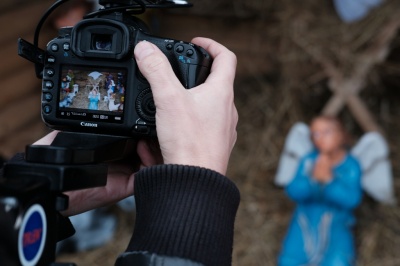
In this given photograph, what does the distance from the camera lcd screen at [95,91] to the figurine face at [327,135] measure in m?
1.86

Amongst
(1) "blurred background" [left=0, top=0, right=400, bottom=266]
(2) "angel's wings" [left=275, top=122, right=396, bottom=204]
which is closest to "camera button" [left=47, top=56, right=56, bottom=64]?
(1) "blurred background" [left=0, top=0, right=400, bottom=266]

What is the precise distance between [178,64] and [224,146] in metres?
0.17

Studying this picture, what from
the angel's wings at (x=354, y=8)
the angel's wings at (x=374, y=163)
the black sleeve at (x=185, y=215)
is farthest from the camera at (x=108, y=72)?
the angel's wings at (x=354, y=8)

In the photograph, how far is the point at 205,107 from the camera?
730 mm

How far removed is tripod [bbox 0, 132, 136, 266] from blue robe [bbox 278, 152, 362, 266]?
188cm

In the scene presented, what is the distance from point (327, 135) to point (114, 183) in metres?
1.80

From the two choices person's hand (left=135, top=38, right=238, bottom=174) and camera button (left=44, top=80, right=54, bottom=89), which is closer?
person's hand (left=135, top=38, right=238, bottom=174)

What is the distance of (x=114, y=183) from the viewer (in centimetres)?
92

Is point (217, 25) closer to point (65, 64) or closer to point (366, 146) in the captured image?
point (366, 146)

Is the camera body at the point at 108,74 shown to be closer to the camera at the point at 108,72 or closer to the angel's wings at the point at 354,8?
the camera at the point at 108,72

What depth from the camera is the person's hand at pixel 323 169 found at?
255 centimetres

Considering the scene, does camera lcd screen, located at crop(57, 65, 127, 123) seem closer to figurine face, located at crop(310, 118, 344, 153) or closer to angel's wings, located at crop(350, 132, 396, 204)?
figurine face, located at crop(310, 118, 344, 153)

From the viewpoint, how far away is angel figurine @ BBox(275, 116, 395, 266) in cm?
254

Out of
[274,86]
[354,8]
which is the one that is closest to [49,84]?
[354,8]
